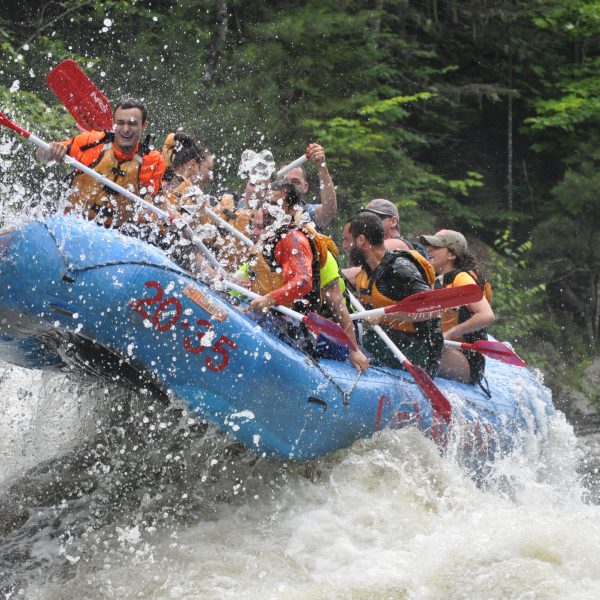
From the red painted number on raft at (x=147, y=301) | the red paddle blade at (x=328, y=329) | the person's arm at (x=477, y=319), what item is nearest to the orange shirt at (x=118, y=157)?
the red painted number on raft at (x=147, y=301)

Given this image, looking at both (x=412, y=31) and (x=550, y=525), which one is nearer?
(x=550, y=525)

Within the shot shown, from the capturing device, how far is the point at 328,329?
4.84m

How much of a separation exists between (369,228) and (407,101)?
637 centimetres

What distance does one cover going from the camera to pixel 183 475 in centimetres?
508

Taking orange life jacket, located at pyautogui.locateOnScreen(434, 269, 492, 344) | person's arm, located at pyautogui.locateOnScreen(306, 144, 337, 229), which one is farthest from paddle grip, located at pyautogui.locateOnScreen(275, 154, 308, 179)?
orange life jacket, located at pyautogui.locateOnScreen(434, 269, 492, 344)

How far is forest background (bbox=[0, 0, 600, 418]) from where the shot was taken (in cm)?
958

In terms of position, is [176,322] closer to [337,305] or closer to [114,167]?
[337,305]

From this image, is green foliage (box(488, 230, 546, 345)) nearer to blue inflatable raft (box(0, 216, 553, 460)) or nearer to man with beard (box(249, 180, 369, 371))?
man with beard (box(249, 180, 369, 371))

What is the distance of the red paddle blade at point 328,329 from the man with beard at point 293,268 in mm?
63

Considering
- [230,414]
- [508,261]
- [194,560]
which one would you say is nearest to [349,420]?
[230,414]

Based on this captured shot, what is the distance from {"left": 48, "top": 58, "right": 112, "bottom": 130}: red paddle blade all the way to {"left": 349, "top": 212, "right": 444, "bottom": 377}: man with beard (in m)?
1.62

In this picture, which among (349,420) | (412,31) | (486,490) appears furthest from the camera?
(412,31)

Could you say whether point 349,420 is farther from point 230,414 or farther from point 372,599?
point 372,599

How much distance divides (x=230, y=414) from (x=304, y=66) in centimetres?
626
